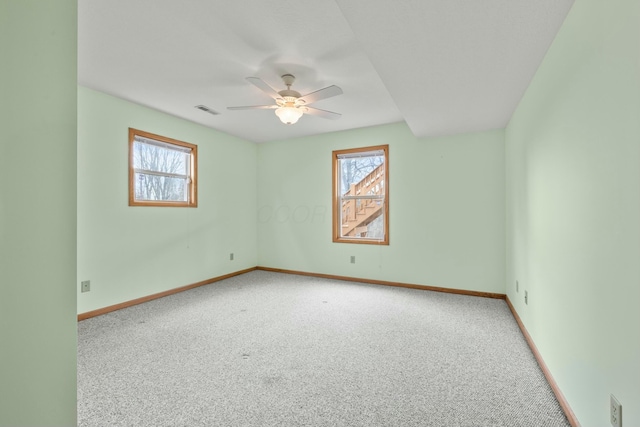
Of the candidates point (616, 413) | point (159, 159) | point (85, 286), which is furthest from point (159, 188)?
point (616, 413)

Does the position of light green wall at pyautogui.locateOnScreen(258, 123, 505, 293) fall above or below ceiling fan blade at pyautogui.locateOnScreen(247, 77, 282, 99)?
below

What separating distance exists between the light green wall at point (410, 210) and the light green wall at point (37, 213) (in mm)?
4049

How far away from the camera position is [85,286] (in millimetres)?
3111

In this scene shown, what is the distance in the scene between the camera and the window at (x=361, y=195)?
4.59 m

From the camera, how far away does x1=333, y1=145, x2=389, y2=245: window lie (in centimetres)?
459

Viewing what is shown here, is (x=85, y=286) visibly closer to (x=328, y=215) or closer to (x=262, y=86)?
(x=262, y=86)

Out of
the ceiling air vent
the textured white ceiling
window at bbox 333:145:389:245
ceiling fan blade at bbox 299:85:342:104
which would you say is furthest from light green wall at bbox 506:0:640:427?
the ceiling air vent

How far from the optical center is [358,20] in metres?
1.71

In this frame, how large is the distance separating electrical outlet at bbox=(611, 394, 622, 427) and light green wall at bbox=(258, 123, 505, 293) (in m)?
2.90

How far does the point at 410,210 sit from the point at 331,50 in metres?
2.62

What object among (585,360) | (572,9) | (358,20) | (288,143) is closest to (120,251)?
(288,143)

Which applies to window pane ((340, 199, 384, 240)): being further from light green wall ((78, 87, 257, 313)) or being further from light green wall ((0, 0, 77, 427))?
light green wall ((0, 0, 77, 427))

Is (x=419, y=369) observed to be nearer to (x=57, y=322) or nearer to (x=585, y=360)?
(x=585, y=360)

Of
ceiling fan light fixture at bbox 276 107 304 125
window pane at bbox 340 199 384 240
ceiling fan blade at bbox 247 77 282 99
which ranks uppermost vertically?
ceiling fan blade at bbox 247 77 282 99
